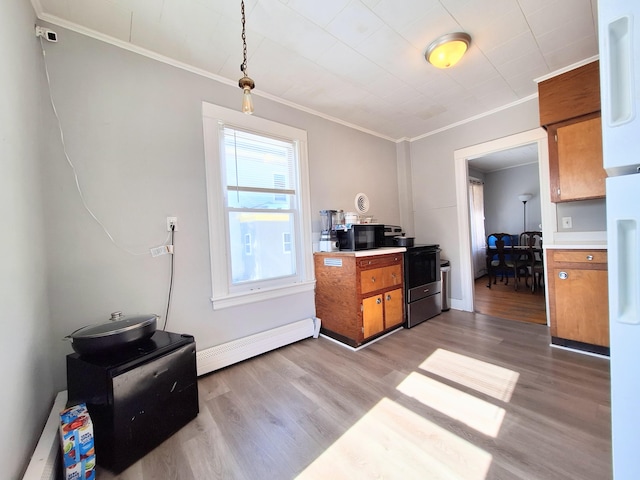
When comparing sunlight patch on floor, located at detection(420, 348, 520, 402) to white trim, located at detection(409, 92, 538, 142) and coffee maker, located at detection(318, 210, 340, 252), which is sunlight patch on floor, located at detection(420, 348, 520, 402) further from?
white trim, located at detection(409, 92, 538, 142)

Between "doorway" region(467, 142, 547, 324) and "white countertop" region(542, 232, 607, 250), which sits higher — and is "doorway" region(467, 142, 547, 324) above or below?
above

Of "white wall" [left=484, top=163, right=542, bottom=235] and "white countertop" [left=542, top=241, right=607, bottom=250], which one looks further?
"white wall" [left=484, top=163, right=542, bottom=235]

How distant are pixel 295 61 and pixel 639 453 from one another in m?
2.67

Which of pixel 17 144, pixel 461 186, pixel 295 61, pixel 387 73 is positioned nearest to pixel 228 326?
pixel 17 144

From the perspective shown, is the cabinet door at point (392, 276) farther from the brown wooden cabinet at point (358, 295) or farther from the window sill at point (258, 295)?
the window sill at point (258, 295)

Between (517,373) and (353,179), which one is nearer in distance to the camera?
(517,373)

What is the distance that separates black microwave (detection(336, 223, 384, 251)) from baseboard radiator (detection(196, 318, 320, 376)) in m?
0.92

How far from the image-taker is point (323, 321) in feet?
9.30

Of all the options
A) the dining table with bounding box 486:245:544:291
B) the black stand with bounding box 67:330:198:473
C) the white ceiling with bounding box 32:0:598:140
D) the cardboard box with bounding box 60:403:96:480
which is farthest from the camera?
the dining table with bounding box 486:245:544:291

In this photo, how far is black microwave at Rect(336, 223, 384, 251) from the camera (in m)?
2.70

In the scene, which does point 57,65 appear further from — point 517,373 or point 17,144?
point 517,373

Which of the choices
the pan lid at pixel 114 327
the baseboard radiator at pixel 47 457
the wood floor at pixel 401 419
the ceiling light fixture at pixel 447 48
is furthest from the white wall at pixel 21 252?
the ceiling light fixture at pixel 447 48

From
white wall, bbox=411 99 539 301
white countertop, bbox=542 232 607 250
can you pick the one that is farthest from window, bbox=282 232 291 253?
white countertop, bbox=542 232 607 250

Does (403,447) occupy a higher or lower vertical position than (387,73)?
lower
